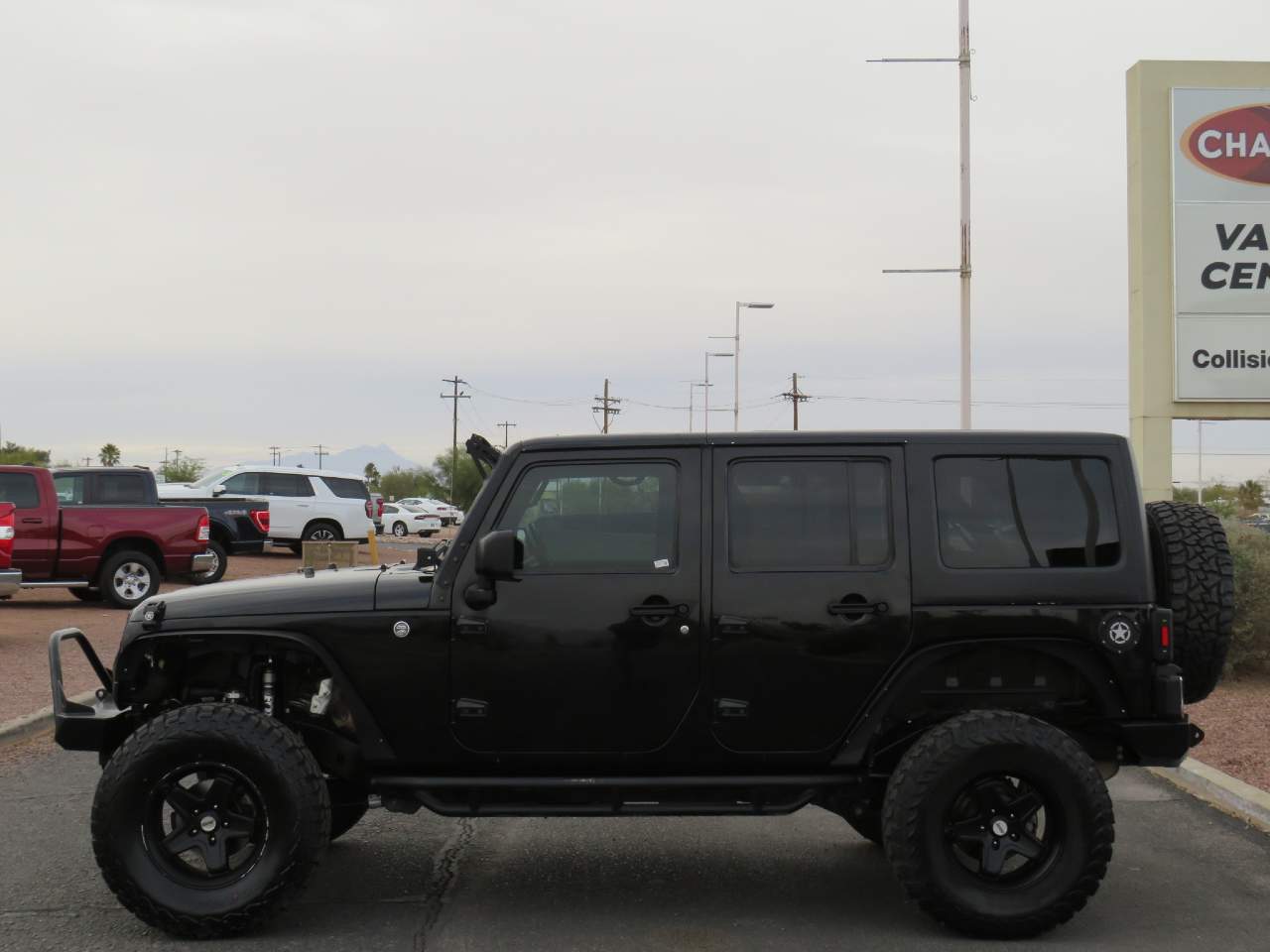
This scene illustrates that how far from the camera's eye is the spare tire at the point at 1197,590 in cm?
572

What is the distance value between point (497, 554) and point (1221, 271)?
15207 millimetres

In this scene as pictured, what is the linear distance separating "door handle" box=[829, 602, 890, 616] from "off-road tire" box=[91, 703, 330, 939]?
218 centimetres

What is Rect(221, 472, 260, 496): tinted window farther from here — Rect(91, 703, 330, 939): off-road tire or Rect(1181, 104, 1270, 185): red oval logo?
Rect(91, 703, 330, 939): off-road tire

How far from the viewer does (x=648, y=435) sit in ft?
19.4

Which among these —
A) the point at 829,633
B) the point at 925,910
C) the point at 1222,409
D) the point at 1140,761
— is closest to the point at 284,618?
the point at 829,633

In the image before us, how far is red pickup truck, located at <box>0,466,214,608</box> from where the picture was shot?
18203mm

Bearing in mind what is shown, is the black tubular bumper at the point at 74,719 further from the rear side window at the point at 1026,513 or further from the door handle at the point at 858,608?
the rear side window at the point at 1026,513

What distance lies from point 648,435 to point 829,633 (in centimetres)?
113

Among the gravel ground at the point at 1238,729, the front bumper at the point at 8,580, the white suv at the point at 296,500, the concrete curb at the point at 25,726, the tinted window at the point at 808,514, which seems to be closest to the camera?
the tinted window at the point at 808,514

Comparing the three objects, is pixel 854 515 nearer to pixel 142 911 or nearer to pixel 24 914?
pixel 142 911

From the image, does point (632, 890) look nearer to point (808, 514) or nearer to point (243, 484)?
point (808, 514)

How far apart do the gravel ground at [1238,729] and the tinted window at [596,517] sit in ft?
13.8

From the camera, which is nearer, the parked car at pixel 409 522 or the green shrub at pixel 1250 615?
the green shrub at pixel 1250 615

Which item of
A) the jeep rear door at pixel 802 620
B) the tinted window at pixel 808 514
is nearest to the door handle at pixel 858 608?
the jeep rear door at pixel 802 620
